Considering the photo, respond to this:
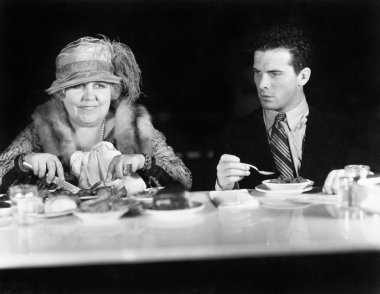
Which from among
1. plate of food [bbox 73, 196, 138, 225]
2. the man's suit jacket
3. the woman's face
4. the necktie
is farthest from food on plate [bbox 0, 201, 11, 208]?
the necktie

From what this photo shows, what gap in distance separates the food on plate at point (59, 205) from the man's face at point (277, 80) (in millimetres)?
1811

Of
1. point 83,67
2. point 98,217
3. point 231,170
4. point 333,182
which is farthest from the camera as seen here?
point 83,67

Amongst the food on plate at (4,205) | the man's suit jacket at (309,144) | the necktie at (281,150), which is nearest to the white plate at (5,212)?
the food on plate at (4,205)

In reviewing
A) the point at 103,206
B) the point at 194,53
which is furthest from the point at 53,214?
the point at 194,53

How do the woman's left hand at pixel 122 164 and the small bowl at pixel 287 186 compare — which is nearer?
the small bowl at pixel 287 186

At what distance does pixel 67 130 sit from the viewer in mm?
3232

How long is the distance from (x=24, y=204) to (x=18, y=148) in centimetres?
137

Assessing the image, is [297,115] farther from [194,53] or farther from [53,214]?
[53,214]

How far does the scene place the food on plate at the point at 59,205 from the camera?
2.06 meters

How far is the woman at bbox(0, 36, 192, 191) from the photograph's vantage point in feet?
10.4

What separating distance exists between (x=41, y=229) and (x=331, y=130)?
2324 millimetres

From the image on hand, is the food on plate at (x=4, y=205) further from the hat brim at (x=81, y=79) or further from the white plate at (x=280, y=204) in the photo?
the white plate at (x=280, y=204)

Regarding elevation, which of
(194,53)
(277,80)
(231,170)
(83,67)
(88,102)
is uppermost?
(194,53)

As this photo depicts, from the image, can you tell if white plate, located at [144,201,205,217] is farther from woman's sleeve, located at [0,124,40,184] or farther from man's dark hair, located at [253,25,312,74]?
man's dark hair, located at [253,25,312,74]
